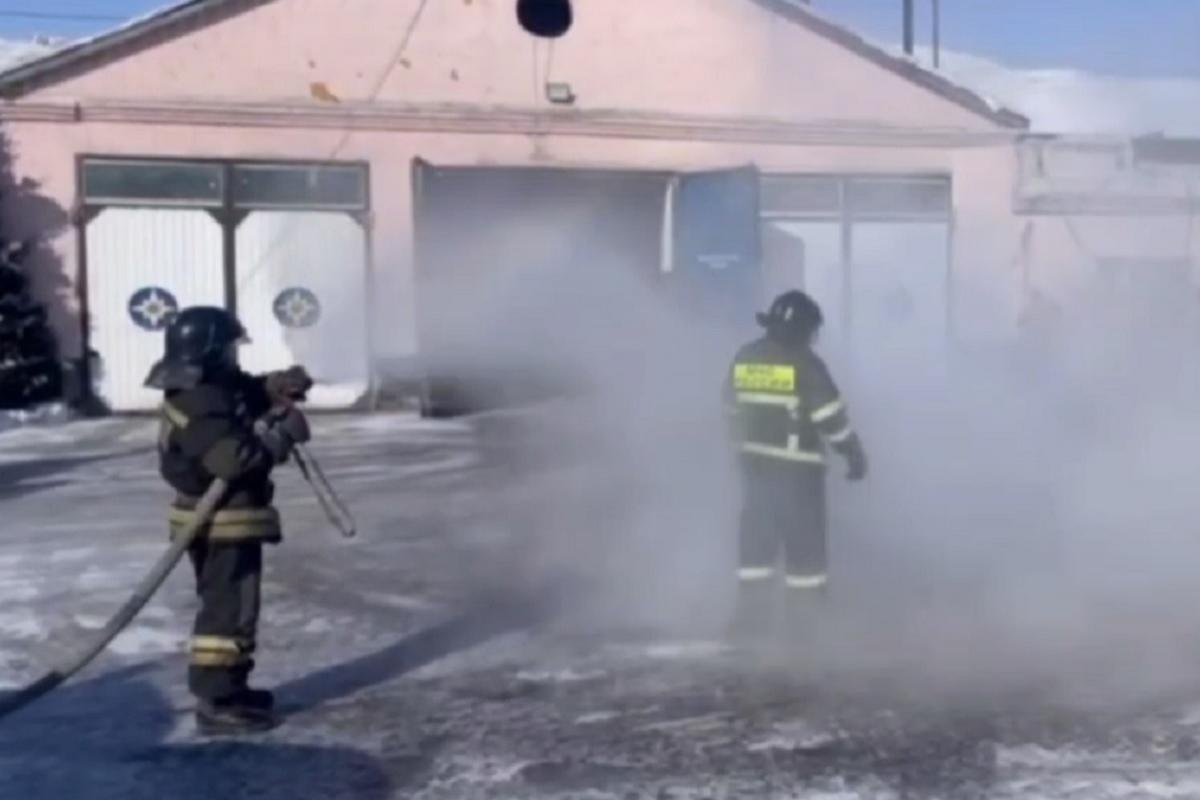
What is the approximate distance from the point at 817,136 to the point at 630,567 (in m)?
13.1

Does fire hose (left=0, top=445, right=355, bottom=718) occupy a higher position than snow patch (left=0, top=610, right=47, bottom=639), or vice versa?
fire hose (left=0, top=445, right=355, bottom=718)

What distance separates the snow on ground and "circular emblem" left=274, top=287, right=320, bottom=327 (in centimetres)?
1055

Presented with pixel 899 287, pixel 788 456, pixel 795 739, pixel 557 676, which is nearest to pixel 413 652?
pixel 557 676

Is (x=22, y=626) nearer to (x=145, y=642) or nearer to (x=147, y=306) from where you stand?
(x=145, y=642)

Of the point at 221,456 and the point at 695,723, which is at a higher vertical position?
the point at 221,456

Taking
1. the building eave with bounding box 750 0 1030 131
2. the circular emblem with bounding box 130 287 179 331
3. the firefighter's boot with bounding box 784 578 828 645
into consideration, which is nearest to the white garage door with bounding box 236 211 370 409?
the circular emblem with bounding box 130 287 179 331

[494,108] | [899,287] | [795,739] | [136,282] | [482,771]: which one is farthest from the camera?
[899,287]

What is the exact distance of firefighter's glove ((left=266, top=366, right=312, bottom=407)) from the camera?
7082mm

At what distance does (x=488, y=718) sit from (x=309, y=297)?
14556 mm

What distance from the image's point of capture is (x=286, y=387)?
23.2ft

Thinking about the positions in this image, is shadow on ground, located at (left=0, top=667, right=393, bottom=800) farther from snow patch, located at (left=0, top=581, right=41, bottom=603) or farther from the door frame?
the door frame

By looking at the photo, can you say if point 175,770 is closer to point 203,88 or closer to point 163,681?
point 163,681

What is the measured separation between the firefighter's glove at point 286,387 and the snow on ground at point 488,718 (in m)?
1.31

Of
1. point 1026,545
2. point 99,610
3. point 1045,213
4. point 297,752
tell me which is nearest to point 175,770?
point 297,752
